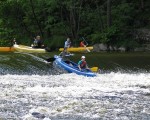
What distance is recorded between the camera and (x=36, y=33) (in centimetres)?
4291

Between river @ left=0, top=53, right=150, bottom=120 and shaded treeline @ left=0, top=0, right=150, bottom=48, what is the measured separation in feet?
39.9

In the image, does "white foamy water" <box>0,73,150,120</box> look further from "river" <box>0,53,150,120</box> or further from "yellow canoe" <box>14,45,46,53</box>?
"yellow canoe" <box>14,45,46,53</box>

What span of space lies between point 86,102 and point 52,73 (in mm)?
8672

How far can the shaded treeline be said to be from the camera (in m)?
37.6

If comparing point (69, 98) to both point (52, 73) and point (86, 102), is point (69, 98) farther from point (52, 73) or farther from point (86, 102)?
point (52, 73)

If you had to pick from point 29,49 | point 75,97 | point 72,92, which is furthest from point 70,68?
point 29,49

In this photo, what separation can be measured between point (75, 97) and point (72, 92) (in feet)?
3.45

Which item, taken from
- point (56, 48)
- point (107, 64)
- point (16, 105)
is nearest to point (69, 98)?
point (16, 105)

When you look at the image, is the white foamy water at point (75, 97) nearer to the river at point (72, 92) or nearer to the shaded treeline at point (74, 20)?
the river at point (72, 92)

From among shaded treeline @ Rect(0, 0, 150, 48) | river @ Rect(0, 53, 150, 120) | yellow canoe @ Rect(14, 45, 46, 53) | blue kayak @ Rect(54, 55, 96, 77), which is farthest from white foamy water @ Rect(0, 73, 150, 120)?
shaded treeline @ Rect(0, 0, 150, 48)

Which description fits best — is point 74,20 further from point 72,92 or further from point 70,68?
point 72,92

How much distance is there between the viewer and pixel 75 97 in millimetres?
15039

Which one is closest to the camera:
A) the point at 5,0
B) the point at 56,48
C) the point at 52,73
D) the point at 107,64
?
the point at 52,73

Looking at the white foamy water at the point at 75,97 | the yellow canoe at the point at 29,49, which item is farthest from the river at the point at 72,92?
the yellow canoe at the point at 29,49
